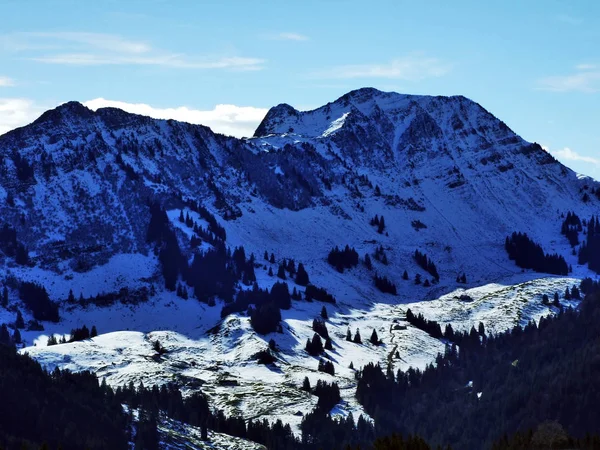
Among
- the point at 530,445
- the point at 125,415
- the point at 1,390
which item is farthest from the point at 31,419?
the point at 530,445

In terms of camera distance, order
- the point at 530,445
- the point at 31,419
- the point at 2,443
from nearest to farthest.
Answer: the point at 2,443, the point at 31,419, the point at 530,445

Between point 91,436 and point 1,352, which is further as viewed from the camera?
point 1,352

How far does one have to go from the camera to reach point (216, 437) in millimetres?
197875

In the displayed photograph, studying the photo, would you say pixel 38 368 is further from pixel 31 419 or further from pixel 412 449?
pixel 412 449

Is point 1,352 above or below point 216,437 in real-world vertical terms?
above

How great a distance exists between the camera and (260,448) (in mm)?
197250

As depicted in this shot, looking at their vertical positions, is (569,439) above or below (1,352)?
below

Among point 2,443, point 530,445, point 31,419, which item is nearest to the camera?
point 2,443

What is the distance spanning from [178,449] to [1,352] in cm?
3406

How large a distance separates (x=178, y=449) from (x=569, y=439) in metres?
62.7

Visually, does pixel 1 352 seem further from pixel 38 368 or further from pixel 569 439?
pixel 569 439

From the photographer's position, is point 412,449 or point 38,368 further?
point 38,368

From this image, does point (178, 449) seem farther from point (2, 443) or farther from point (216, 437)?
point (2, 443)

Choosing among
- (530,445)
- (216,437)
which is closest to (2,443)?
(216,437)
